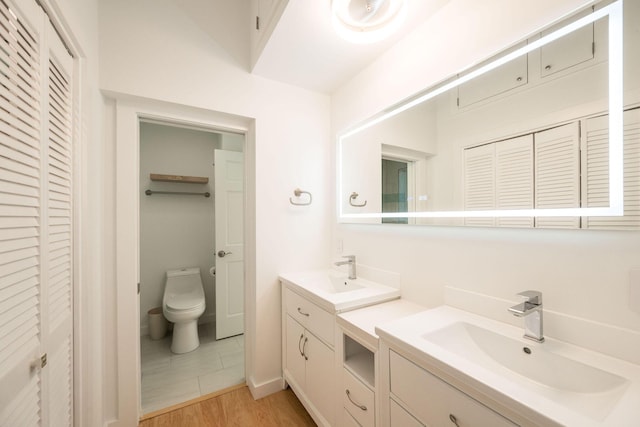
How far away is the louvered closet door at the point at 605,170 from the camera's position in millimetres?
706

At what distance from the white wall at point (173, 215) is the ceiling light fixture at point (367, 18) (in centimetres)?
218

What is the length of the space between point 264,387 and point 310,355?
626 millimetres

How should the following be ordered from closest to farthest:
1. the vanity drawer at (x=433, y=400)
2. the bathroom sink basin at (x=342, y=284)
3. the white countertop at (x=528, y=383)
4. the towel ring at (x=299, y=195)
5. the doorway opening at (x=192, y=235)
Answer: the white countertop at (x=528, y=383)
the vanity drawer at (x=433, y=400)
the bathroom sink basin at (x=342, y=284)
the towel ring at (x=299, y=195)
the doorway opening at (x=192, y=235)

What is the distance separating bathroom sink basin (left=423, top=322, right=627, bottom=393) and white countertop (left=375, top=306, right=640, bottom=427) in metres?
0.01

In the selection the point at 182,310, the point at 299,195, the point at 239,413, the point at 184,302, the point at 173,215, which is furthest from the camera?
the point at 173,215

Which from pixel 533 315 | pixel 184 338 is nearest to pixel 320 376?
pixel 533 315

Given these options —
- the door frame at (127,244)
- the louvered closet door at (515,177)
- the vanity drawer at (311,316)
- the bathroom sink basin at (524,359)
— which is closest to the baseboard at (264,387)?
the vanity drawer at (311,316)

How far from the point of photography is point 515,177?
3.16 feet

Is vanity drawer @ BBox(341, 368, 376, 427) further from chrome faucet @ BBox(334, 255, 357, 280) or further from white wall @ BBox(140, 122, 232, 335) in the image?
white wall @ BBox(140, 122, 232, 335)

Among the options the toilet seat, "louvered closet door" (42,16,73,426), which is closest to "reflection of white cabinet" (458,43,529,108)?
"louvered closet door" (42,16,73,426)

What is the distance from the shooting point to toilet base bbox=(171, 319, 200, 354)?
7.57 feet

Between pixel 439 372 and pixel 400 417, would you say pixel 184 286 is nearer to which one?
pixel 400 417

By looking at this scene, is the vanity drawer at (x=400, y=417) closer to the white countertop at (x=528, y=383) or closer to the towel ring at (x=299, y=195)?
the white countertop at (x=528, y=383)

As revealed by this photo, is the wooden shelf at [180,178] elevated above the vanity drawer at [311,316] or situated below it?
above
